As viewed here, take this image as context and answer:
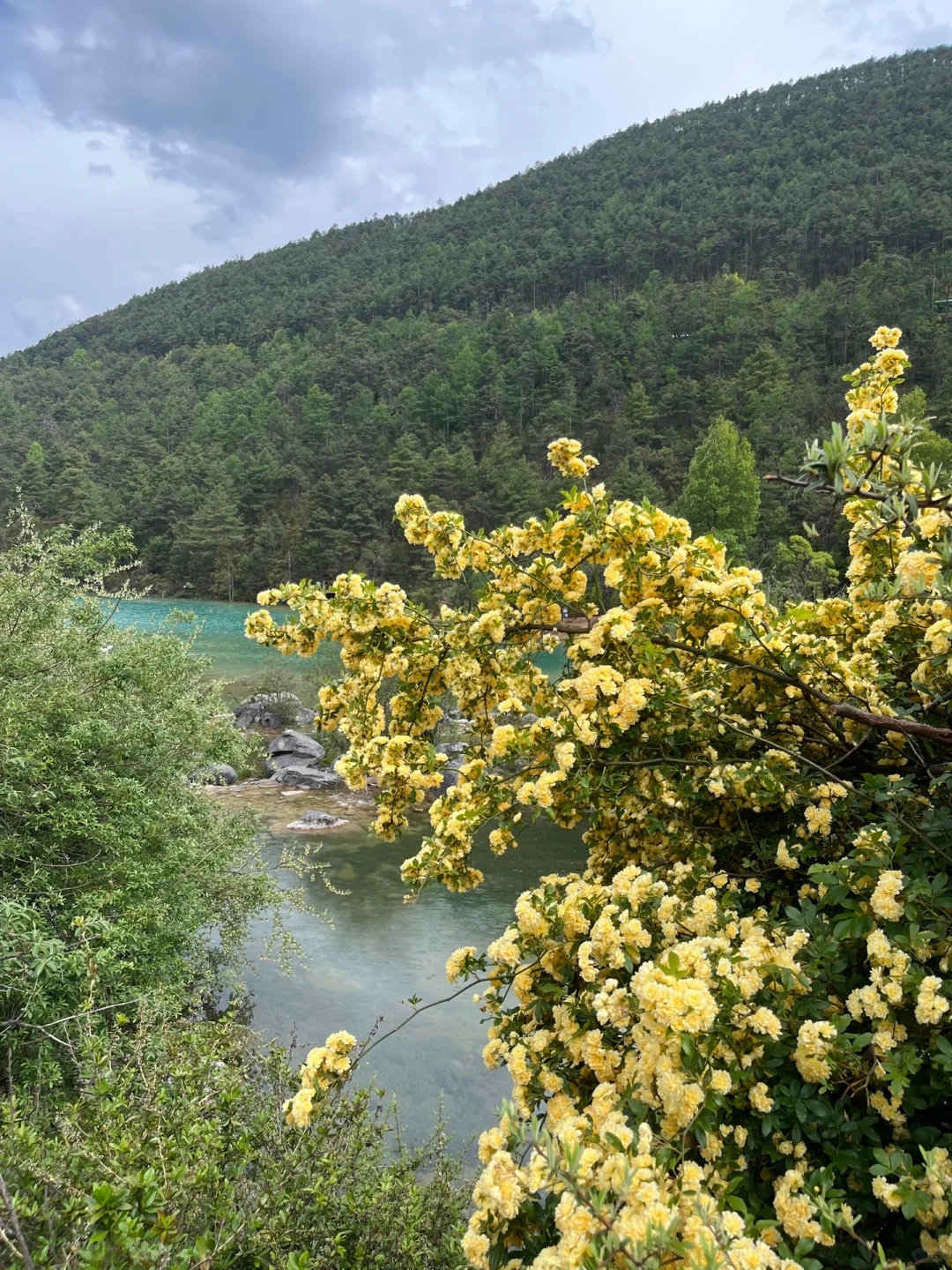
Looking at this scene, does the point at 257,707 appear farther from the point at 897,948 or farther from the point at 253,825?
the point at 897,948

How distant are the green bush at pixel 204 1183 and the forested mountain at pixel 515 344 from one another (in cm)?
1823

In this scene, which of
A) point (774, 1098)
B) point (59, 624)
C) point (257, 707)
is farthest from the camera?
point (257, 707)

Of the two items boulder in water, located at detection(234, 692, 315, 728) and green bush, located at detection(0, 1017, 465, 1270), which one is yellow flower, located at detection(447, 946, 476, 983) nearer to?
green bush, located at detection(0, 1017, 465, 1270)

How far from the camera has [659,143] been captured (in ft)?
373

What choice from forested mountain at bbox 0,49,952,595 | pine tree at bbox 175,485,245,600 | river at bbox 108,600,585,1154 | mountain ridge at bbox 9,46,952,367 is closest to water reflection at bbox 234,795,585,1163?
river at bbox 108,600,585,1154

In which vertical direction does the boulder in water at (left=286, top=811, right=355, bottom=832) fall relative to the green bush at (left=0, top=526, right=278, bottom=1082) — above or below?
below

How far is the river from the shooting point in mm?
6668

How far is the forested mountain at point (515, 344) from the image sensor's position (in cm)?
4988

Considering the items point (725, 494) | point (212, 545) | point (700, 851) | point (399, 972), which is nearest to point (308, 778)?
point (399, 972)

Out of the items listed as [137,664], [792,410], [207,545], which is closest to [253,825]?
[137,664]

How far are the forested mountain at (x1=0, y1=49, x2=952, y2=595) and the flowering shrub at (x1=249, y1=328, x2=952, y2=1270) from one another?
17893mm

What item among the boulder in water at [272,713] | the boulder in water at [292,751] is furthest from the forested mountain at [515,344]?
the boulder in water at [292,751]

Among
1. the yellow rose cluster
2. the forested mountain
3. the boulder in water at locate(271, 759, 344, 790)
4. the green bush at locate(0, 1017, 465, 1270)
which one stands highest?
the forested mountain

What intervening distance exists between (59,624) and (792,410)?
47078 millimetres
